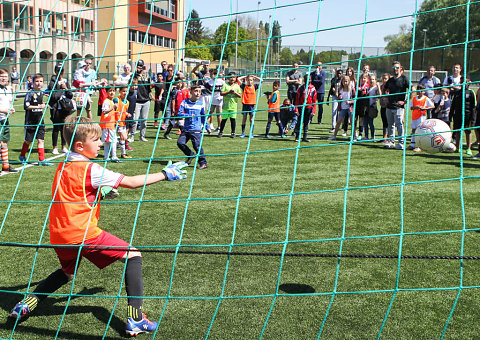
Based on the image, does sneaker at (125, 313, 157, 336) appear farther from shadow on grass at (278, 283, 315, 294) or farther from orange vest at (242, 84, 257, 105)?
orange vest at (242, 84, 257, 105)

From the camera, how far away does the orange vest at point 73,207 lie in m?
3.31

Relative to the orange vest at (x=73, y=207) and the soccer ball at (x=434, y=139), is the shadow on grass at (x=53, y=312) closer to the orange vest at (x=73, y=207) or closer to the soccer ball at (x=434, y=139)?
the orange vest at (x=73, y=207)

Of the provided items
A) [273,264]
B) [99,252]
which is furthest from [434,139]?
[99,252]

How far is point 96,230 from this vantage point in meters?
3.42

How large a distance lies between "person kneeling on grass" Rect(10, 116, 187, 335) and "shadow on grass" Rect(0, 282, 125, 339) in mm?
92

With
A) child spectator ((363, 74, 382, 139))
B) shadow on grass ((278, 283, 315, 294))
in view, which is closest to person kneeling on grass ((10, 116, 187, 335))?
shadow on grass ((278, 283, 315, 294))

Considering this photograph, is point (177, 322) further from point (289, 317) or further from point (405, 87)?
point (405, 87)

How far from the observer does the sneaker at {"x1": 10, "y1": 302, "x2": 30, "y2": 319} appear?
3.44 m

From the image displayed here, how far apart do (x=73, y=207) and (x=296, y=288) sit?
6.34 ft

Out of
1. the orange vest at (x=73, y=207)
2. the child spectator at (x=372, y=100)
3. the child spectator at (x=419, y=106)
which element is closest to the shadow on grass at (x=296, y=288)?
the orange vest at (x=73, y=207)

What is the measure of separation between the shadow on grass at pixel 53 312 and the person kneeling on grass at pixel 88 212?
3.6 inches

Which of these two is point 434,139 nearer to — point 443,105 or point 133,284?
point 443,105

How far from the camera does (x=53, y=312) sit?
3676 mm

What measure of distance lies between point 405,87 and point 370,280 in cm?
783
